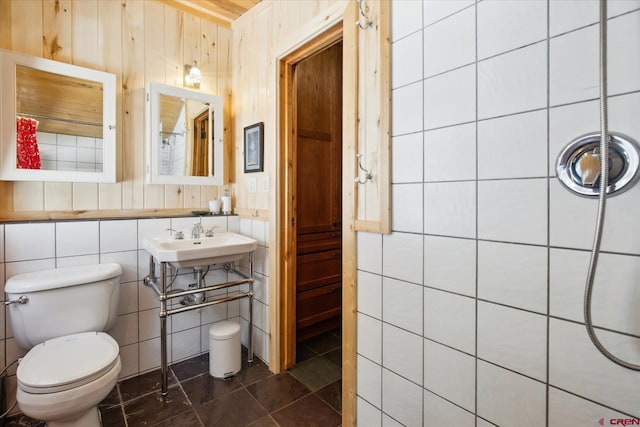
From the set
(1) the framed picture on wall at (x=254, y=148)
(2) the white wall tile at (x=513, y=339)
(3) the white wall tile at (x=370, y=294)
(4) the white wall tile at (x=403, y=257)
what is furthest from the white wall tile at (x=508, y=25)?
(1) the framed picture on wall at (x=254, y=148)

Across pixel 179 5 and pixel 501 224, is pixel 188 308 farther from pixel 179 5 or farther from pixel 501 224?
pixel 179 5

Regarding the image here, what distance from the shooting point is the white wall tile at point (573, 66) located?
2.59 feet

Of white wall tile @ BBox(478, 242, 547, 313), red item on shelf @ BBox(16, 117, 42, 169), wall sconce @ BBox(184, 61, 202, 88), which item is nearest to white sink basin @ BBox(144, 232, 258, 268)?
red item on shelf @ BBox(16, 117, 42, 169)

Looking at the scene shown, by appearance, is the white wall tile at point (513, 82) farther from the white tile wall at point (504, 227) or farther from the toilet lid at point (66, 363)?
the toilet lid at point (66, 363)

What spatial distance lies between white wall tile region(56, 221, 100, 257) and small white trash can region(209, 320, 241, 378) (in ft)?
2.97

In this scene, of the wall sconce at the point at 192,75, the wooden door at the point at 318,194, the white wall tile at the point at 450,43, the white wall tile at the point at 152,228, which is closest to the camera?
the white wall tile at the point at 450,43

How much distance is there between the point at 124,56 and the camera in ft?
6.68

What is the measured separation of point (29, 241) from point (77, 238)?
0.20 metres

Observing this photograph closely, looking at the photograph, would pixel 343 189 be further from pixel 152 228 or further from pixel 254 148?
pixel 152 228

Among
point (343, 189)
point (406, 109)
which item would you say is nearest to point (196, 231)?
point (343, 189)

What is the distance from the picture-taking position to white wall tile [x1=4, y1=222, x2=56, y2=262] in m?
1.60

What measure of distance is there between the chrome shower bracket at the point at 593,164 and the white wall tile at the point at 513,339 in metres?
0.39

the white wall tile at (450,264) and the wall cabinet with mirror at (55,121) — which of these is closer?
the white wall tile at (450,264)

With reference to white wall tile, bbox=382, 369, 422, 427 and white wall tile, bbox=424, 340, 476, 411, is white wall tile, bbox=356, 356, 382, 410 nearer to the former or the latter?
white wall tile, bbox=382, 369, 422, 427
